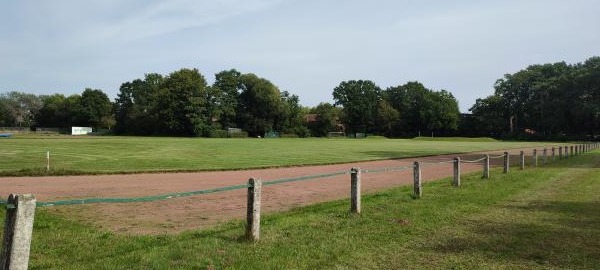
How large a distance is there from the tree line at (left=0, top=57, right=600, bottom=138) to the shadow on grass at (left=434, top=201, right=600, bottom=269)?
289ft

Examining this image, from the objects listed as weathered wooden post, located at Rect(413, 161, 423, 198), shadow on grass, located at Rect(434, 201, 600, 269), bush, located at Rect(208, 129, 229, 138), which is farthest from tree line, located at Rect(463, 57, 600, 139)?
shadow on grass, located at Rect(434, 201, 600, 269)

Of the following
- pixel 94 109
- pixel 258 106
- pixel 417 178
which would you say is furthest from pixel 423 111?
pixel 417 178

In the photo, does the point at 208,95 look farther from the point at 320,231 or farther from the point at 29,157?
the point at 320,231

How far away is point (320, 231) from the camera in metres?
8.67

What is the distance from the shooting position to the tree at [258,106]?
108062 mm

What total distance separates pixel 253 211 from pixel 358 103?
410 feet

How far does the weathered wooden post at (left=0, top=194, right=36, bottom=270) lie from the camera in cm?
499

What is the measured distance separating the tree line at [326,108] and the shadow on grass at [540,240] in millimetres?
88211

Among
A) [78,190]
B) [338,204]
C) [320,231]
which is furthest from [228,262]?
[78,190]

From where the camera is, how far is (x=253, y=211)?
25.5ft

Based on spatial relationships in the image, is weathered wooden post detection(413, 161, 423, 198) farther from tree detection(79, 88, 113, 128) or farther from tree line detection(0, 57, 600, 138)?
tree detection(79, 88, 113, 128)

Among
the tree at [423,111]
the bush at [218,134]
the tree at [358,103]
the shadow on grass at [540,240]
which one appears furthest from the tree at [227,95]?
the shadow on grass at [540,240]

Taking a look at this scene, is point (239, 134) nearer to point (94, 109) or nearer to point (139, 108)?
point (139, 108)

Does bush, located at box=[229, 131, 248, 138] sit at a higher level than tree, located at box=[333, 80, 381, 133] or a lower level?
lower
